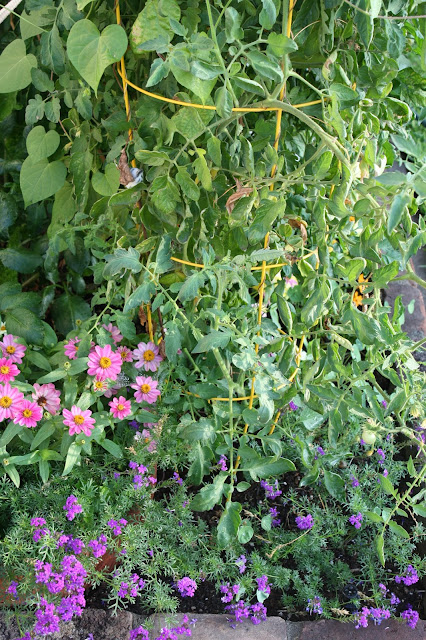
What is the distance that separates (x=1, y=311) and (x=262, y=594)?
817 millimetres

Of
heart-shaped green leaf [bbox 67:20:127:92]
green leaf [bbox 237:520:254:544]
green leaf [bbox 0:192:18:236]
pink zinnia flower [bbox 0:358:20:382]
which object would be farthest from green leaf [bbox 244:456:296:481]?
green leaf [bbox 0:192:18:236]

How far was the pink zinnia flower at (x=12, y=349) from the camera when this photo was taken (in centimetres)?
126

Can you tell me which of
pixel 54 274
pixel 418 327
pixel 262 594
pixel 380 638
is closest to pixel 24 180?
pixel 54 274

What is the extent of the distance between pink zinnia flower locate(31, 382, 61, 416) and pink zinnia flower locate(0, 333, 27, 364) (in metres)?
0.08

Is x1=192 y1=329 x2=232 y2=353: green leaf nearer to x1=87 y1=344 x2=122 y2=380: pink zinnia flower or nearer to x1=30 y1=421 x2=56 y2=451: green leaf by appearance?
x1=87 y1=344 x2=122 y2=380: pink zinnia flower

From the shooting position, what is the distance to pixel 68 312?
152cm

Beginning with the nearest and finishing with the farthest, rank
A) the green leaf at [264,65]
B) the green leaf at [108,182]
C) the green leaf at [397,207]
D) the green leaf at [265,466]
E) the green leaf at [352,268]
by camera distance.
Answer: the green leaf at [397,207] → the green leaf at [264,65] → the green leaf at [352,268] → the green leaf at [265,466] → the green leaf at [108,182]

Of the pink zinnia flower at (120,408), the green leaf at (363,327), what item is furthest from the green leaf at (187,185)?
the pink zinnia flower at (120,408)

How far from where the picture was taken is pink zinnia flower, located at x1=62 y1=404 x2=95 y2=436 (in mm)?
1165

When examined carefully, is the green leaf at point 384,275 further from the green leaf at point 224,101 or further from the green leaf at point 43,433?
the green leaf at point 43,433

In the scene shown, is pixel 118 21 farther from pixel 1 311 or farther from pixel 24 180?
pixel 1 311

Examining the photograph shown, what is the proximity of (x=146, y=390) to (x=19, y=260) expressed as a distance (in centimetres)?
49

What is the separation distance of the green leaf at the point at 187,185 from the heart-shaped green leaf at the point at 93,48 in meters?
0.20

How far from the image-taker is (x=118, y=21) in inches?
42.8
